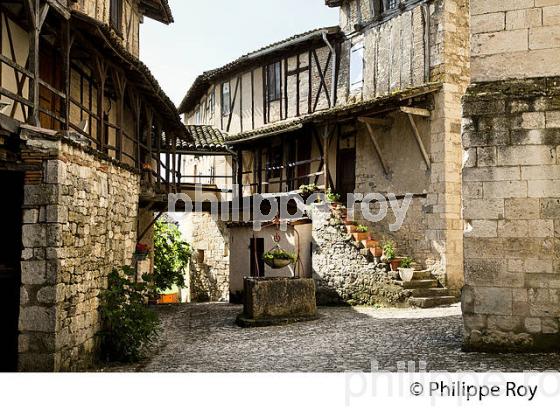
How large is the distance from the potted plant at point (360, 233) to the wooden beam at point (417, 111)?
2.77 meters

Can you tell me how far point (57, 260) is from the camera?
582 cm

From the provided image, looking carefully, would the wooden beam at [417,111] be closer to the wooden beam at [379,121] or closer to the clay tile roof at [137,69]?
the wooden beam at [379,121]

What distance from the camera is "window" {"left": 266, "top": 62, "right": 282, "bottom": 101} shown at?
58.1 feet

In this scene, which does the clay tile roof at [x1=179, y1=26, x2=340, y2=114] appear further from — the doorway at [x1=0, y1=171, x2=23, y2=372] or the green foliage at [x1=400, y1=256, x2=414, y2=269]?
the doorway at [x1=0, y1=171, x2=23, y2=372]

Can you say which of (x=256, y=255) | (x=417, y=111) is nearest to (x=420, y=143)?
(x=417, y=111)

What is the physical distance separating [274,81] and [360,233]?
7.07 metres

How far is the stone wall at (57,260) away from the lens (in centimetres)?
575

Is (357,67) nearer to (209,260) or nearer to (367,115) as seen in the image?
(367,115)

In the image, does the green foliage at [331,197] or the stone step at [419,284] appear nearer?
the stone step at [419,284]

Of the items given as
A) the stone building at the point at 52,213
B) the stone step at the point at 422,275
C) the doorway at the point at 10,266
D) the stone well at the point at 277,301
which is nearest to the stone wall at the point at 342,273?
the stone step at the point at 422,275

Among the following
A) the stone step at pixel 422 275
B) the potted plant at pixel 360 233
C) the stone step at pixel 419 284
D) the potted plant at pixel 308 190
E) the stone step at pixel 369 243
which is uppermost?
the potted plant at pixel 308 190

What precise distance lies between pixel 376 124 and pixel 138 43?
609cm

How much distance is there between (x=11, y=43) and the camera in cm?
785
